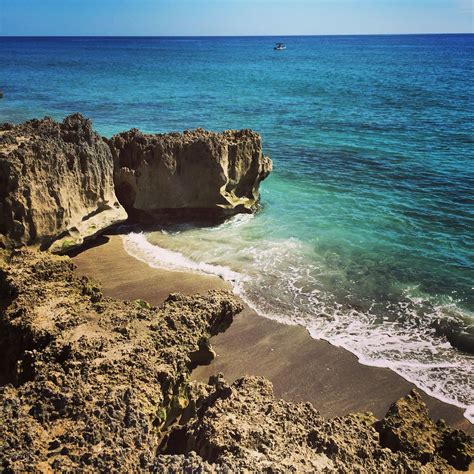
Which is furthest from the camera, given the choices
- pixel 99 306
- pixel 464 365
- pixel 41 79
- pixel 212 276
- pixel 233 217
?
pixel 41 79

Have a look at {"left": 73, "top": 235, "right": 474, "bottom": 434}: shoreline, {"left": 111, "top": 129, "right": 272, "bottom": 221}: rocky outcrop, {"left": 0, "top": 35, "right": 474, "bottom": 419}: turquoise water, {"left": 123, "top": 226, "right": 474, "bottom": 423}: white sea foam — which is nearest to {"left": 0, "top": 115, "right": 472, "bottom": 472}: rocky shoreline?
{"left": 73, "top": 235, "right": 474, "bottom": 434}: shoreline

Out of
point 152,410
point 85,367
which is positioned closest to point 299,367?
point 152,410

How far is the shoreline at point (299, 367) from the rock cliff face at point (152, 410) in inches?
84.2

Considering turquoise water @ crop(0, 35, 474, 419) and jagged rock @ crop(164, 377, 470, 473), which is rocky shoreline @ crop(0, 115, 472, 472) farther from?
turquoise water @ crop(0, 35, 474, 419)

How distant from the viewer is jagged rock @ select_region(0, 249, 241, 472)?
4.52 m

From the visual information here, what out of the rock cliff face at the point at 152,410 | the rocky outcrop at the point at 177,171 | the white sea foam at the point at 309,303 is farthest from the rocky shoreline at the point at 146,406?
the rocky outcrop at the point at 177,171

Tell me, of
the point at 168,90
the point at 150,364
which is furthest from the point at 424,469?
the point at 168,90

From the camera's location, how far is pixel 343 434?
207 inches

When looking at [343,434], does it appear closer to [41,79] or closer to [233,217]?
[233,217]

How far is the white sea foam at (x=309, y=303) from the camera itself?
9695 millimetres

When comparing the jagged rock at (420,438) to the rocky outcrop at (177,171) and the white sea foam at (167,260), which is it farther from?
the rocky outcrop at (177,171)

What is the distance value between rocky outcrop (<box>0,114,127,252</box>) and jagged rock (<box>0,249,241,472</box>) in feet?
9.06

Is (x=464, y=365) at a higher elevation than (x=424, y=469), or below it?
below

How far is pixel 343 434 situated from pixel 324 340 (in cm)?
515
